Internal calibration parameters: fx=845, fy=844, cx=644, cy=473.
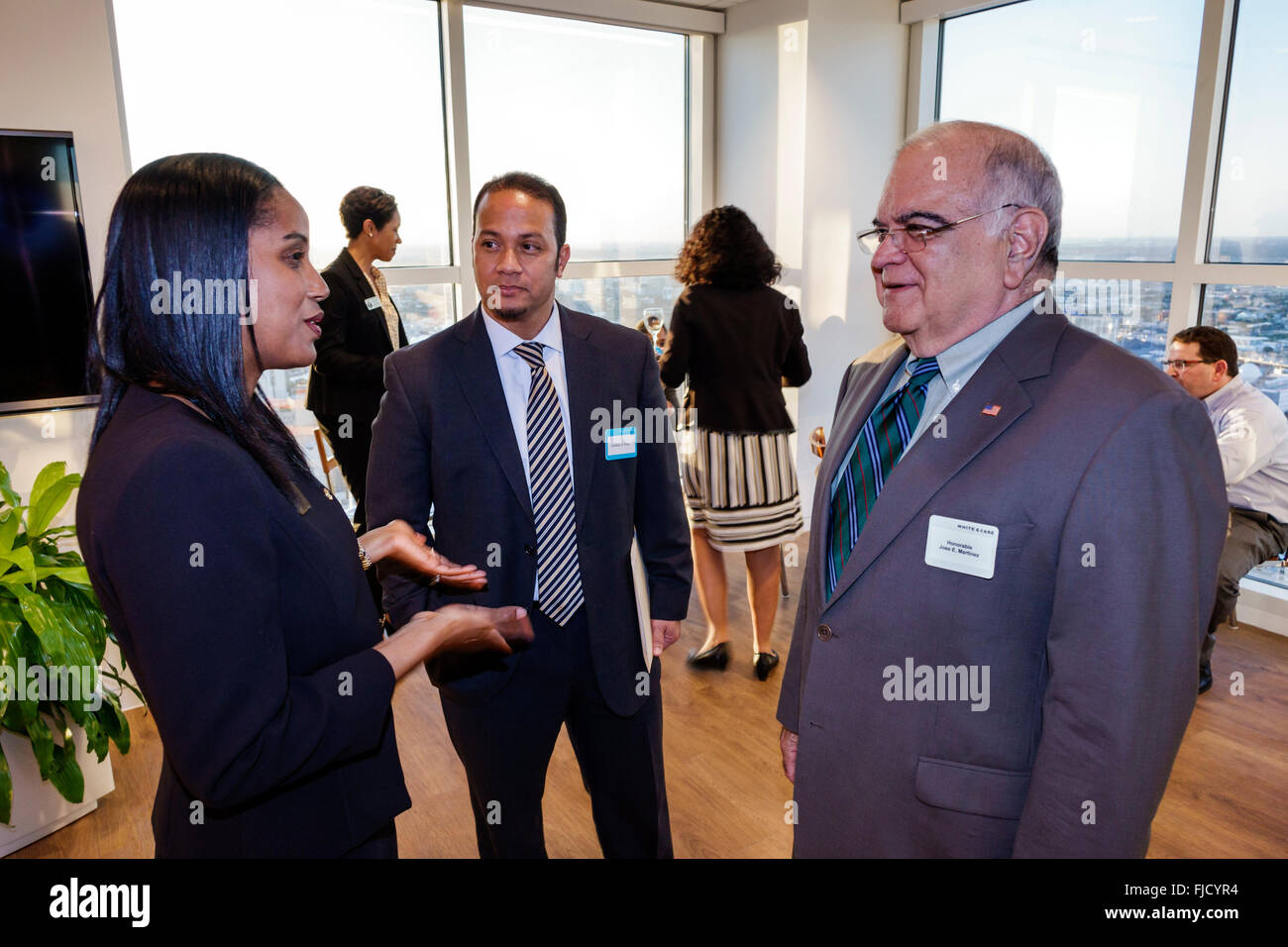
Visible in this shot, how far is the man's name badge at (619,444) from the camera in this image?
75.6 inches

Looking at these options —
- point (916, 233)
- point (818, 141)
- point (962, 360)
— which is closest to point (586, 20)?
point (818, 141)

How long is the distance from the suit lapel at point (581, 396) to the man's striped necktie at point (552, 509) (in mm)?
24

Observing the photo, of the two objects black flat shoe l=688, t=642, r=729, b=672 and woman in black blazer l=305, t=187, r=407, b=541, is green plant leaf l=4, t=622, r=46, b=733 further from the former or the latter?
black flat shoe l=688, t=642, r=729, b=672

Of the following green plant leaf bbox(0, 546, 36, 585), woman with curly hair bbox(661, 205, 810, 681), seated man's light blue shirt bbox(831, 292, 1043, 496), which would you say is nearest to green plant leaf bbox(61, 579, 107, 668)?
green plant leaf bbox(0, 546, 36, 585)

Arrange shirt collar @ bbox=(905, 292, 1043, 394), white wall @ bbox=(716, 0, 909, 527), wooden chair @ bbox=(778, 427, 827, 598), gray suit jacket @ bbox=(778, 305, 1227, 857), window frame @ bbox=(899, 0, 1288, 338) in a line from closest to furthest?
gray suit jacket @ bbox=(778, 305, 1227, 857) < shirt collar @ bbox=(905, 292, 1043, 394) < wooden chair @ bbox=(778, 427, 827, 598) < window frame @ bbox=(899, 0, 1288, 338) < white wall @ bbox=(716, 0, 909, 527)

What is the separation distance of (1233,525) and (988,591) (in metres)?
3.25

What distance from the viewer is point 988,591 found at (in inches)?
48.8

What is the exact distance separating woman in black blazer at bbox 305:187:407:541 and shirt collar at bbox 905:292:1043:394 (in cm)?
299

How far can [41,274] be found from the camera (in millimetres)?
3232

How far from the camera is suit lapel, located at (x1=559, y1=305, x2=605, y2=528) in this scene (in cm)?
190
